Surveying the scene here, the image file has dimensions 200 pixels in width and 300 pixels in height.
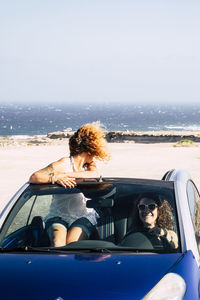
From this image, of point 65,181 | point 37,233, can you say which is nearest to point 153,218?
point 65,181

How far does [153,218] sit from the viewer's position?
4406 millimetres

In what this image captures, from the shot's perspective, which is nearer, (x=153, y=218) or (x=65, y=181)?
(x=153, y=218)

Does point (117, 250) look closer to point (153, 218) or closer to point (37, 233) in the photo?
point (153, 218)

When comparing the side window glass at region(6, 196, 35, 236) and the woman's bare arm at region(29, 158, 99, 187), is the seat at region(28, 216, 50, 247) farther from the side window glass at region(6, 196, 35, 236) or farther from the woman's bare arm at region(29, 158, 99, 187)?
the side window glass at region(6, 196, 35, 236)

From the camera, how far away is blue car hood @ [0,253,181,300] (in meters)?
3.10

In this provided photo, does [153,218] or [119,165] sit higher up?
[153,218]

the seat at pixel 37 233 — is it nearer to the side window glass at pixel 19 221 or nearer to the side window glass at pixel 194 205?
the side window glass at pixel 194 205

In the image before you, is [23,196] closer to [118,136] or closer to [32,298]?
[32,298]

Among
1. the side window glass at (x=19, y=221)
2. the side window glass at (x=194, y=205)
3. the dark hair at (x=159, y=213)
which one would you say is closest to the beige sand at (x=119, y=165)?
the side window glass at (x=19, y=221)

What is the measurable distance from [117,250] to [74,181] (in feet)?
3.17

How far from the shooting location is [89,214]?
4688mm

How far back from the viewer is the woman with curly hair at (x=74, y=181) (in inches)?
174

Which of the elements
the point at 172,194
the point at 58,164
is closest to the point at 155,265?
the point at 172,194

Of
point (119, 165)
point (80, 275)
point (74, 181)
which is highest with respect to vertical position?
point (74, 181)
